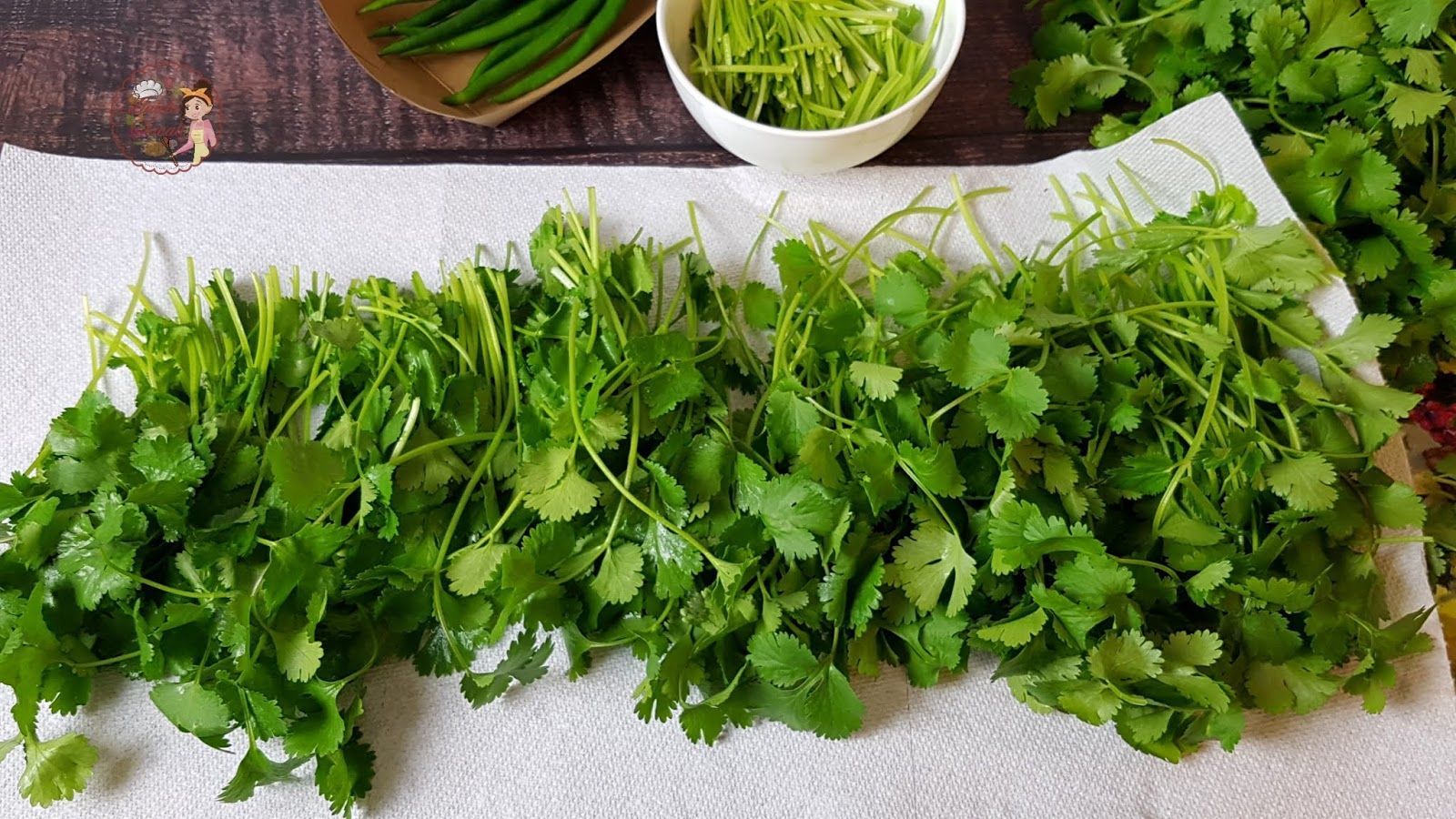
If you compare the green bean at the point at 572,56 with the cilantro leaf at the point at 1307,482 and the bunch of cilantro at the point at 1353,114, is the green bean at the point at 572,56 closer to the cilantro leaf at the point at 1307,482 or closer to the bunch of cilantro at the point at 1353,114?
the bunch of cilantro at the point at 1353,114

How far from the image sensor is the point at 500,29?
999 mm

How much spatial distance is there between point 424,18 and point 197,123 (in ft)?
0.91

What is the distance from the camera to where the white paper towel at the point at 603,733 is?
2.65ft

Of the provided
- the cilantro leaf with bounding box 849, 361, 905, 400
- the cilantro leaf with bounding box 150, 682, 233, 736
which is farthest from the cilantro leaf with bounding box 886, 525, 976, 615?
the cilantro leaf with bounding box 150, 682, 233, 736

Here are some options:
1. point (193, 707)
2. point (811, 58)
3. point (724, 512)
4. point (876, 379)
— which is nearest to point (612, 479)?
point (724, 512)

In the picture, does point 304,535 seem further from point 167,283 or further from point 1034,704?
point 1034,704

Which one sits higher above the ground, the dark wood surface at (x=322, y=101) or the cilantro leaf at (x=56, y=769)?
the dark wood surface at (x=322, y=101)

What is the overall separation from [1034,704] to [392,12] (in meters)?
0.96

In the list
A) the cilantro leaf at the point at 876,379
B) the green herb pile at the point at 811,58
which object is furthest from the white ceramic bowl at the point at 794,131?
the cilantro leaf at the point at 876,379

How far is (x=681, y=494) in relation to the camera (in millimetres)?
725

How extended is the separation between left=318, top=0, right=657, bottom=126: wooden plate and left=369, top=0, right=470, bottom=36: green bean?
14 mm

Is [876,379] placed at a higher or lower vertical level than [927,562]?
higher

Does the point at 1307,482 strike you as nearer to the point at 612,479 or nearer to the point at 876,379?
the point at 876,379

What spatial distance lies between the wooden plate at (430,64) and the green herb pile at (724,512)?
0.26m
